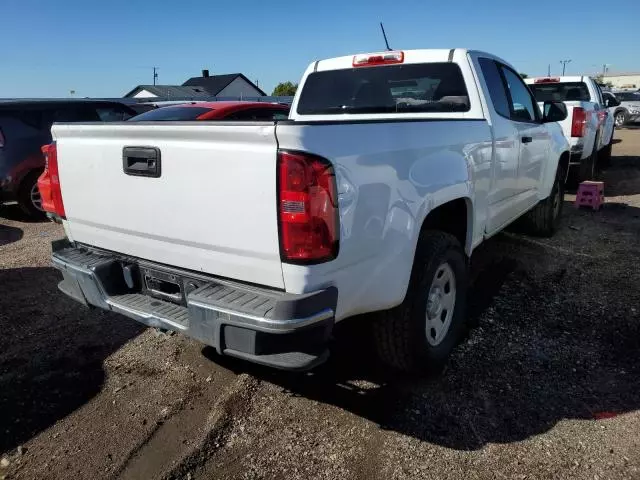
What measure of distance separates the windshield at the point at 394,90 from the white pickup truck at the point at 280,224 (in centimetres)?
23

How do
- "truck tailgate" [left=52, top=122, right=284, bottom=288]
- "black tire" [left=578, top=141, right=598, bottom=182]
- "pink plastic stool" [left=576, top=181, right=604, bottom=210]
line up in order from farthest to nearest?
"black tire" [left=578, top=141, right=598, bottom=182]
"pink plastic stool" [left=576, top=181, right=604, bottom=210]
"truck tailgate" [left=52, top=122, right=284, bottom=288]

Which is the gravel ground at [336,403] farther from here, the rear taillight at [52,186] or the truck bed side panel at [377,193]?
the rear taillight at [52,186]

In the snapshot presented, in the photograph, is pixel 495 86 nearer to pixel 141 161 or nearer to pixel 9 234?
pixel 141 161

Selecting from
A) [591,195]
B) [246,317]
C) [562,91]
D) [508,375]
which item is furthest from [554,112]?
[562,91]

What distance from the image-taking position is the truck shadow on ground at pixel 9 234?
6840 mm

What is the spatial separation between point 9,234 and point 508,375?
6793 mm

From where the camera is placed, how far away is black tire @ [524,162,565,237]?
6.16 m

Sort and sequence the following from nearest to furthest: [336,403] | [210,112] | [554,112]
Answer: [336,403] → [554,112] → [210,112]

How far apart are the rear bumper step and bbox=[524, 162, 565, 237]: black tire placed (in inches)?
181

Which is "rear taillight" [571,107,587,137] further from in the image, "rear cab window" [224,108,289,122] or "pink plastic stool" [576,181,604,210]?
"rear cab window" [224,108,289,122]

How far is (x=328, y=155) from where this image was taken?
2.21 metres

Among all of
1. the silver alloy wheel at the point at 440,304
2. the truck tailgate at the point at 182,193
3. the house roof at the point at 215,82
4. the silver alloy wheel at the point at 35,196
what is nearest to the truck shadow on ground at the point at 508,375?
the silver alloy wheel at the point at 440,304

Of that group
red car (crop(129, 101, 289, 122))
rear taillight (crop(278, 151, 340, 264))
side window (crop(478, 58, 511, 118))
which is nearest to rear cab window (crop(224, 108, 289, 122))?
red car (crop(129, 101, 289, 122))

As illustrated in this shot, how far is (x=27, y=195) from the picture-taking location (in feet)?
25.7
